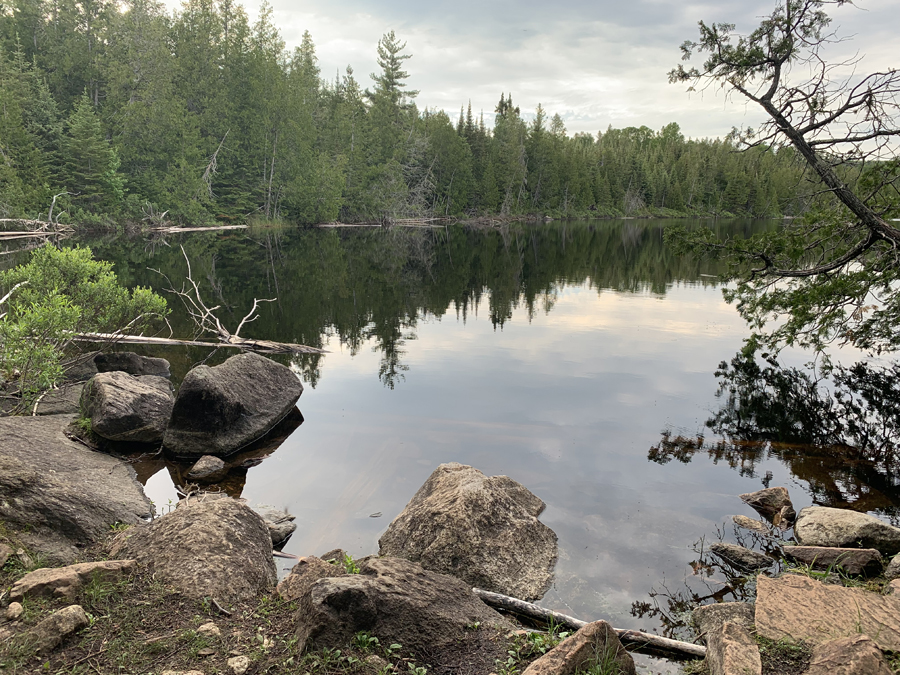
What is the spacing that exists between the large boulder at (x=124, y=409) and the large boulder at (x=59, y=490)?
0.57 meters

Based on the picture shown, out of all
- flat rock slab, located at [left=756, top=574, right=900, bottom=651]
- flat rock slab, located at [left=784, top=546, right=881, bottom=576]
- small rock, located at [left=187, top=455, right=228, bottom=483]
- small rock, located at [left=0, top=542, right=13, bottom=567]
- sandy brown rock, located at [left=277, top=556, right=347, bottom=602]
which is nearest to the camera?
flat rock slab, located at [left=756, top=574, right=900, bottom=651]

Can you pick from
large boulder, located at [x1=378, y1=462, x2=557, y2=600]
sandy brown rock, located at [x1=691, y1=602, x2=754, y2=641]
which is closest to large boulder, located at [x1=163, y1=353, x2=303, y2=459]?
large boulder, located at [x1=378, y1=462, x2=557, y2=600]

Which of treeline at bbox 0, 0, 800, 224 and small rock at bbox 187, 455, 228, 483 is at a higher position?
treeline at bbox 0, 0, 800, 224

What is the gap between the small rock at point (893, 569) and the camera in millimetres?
6004

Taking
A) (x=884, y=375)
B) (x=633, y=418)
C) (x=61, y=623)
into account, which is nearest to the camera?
(x=61, y=623)

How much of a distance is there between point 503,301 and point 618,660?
22134mm

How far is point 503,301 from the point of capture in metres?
26.0

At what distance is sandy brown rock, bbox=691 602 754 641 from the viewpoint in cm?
537

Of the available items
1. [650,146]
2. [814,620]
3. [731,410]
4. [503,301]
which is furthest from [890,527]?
[650,146]

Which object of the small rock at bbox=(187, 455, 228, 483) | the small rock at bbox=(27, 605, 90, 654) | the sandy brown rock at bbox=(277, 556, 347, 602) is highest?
the small rock at bbox=(27, 605, 90, 654)

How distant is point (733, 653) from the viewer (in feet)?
13.8

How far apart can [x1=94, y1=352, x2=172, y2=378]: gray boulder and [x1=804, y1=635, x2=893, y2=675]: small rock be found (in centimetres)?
1244

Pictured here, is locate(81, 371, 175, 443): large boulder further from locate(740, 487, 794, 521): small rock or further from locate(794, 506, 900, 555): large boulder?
locate(794, 506, 900, 555): large boulder

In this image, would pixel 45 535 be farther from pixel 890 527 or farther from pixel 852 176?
pixel 852 176
